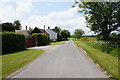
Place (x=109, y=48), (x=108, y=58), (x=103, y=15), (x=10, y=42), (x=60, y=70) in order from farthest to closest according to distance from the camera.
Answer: (x=103, y=15)
(x=10, y=42)
(x=109, y=48)
(x=108, y=58)
(x=60, y=70)

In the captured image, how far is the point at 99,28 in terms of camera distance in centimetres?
3102

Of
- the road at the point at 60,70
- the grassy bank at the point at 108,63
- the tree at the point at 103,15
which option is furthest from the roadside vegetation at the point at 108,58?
the tree at the point at 103,15

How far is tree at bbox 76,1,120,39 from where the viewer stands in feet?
90.3

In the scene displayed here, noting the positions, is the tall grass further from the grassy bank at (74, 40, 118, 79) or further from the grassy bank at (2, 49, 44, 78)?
the grassy bank at (2, 49, 44, 78)

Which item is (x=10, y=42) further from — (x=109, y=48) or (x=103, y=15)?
(x=103, y=15)

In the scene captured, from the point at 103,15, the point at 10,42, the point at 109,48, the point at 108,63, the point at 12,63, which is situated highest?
the point at 103,15

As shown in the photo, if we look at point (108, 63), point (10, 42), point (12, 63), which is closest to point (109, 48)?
point (108, 63)

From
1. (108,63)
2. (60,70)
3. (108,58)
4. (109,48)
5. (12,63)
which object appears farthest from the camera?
(109,48)

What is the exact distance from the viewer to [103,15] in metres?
28.5

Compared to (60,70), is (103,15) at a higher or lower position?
higher

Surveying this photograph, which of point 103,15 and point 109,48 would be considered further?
point 103,15

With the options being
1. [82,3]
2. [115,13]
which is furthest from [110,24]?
[82,3]

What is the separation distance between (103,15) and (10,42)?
18154mm

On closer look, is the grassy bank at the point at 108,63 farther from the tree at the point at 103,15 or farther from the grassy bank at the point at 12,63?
the tree at the point at 103,15
